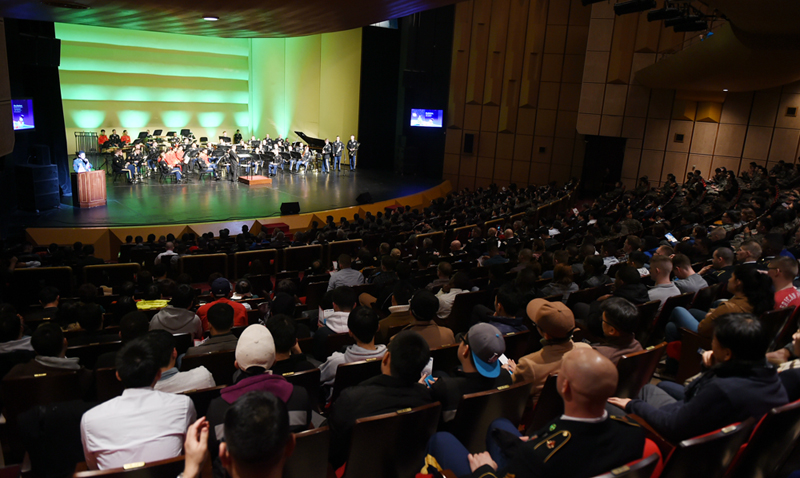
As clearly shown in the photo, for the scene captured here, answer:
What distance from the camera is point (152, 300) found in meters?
5.18

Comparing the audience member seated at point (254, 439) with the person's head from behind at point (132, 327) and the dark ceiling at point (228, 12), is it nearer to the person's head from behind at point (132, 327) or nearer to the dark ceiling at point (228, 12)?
the person's head from behind at point (132, 327)

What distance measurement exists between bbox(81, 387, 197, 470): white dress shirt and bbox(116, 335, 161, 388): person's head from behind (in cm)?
9

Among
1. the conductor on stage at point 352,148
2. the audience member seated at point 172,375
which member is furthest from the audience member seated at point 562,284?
the conductor on stage at point 352,148

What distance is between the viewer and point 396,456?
2.34m

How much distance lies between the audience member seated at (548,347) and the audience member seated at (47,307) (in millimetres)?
4036

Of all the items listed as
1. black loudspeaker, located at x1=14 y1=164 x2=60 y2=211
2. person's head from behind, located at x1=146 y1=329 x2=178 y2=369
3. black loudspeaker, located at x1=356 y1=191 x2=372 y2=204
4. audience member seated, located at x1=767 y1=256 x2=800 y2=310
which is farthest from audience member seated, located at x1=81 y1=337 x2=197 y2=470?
black loudspeaker, located at x1=356 y1=191 x2=372 y2=204

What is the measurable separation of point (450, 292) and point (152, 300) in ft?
9.34

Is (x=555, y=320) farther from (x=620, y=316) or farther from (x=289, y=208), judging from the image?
(x=289, y=208)

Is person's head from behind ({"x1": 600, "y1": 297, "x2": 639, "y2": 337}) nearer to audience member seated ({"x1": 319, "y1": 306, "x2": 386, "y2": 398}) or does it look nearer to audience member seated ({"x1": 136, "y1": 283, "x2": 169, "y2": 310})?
→ audience member seated ({"x1": 319, "y1": 306, "x2": 386, "y2": 398})

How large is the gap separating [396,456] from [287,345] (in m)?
1.00

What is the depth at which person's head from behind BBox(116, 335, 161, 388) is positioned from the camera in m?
2.30

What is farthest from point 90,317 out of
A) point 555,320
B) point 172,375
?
point 555,320

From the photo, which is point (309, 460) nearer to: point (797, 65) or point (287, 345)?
point (287, 345)

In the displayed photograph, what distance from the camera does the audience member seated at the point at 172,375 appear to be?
2.57 meters
